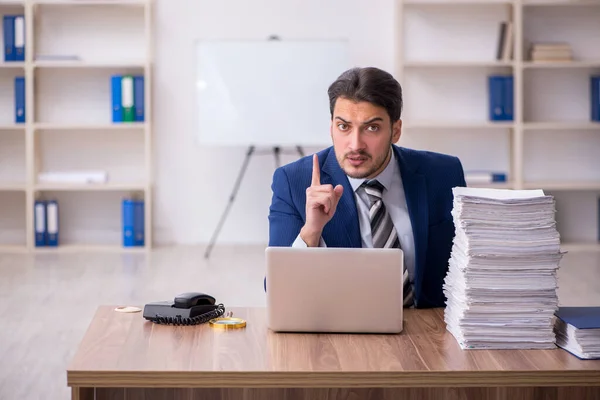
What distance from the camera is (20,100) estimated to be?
670 centimetres

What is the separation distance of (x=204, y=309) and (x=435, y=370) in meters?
0.65

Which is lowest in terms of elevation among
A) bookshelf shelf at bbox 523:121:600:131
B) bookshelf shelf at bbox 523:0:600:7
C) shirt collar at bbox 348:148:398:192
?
shirt collar at bbox 348:148:398:192

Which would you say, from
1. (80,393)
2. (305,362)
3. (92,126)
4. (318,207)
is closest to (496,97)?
(92,126)

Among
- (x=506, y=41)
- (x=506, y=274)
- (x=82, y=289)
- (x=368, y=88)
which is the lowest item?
(x=82, y=289)

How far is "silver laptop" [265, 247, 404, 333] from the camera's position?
6.26ft

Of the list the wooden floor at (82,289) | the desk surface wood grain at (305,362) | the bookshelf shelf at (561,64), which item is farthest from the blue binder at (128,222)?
the desk surface wood grain at (305,362)

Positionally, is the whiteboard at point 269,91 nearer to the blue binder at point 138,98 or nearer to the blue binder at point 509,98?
the blue binder at point 138,98

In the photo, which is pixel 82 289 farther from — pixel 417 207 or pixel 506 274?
pixel 506 274

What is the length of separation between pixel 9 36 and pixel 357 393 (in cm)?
554

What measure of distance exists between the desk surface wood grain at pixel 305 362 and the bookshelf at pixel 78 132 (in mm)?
4881

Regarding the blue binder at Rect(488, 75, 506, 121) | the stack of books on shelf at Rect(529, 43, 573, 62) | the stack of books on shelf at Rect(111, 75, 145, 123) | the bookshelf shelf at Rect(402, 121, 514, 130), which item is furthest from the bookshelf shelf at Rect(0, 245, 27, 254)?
the stack of books on shelf at Rect(529, 43, 573, 62)

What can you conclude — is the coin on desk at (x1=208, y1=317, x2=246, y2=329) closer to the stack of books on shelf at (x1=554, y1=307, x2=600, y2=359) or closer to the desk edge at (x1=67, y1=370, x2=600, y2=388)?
the desk edge at (x1=67, y1=370, x2=600, y2=388)

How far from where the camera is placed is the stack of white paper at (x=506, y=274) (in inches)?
73.6

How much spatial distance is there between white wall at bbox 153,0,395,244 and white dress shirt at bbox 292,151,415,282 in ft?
14.7
